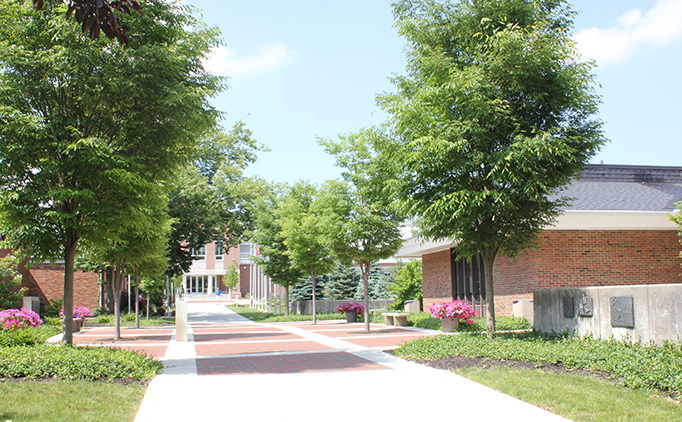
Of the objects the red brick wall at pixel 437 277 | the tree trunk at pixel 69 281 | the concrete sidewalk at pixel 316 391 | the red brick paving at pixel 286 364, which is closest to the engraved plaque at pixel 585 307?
the concrete sidewalk at pixel 316 391

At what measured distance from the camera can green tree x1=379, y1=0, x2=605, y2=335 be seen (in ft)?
34.2

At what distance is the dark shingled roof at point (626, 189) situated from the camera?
1798cm

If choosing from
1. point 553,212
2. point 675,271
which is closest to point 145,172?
point 553,212

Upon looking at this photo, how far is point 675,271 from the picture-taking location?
1853cm

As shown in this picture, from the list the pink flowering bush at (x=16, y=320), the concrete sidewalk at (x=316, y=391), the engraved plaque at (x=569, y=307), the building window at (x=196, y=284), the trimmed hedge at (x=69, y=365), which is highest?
the engraved plaque at (x=569, y=307)

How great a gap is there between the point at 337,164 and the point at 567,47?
31.7ft

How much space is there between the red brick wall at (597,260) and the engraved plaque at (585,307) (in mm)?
7283

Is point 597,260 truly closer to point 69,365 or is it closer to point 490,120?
point 490,120

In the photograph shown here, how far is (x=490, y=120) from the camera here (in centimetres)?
1087

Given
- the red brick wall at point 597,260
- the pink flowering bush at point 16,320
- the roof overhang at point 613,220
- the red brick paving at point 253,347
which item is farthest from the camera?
the red brick wall at point 597,260

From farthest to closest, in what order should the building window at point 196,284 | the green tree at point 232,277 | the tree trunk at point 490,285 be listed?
1. the building window at point 196,284
2. the green tree at point 232,277
3. the tree trunk at point 490,285

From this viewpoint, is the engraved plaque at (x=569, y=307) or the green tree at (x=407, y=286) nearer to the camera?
the engraved plaque at (x=569, y=307)

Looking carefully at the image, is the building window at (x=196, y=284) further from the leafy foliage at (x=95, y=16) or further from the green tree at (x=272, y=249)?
the leafy foliage at (x=95, y=16)

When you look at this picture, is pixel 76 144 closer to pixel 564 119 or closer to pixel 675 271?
pixel 564 119
